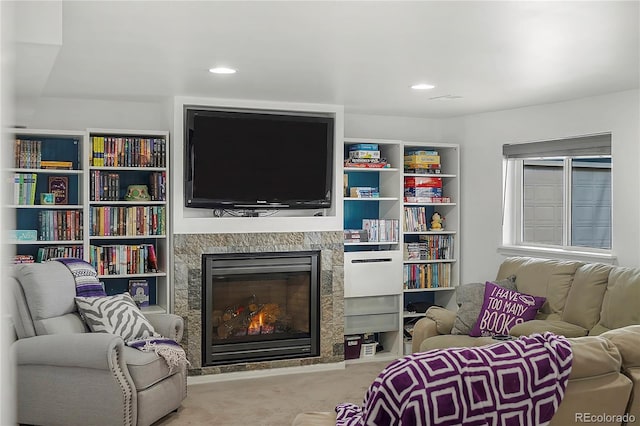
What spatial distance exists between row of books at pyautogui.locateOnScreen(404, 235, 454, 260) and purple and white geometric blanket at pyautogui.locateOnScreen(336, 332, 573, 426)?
4486mm

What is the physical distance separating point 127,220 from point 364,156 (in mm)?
2256

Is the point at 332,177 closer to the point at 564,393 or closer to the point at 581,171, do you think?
the point at 581,171

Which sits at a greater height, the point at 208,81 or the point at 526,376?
the point at 208,81

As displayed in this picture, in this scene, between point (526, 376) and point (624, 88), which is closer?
point (526, 376)

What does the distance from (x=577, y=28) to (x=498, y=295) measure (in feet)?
7.92

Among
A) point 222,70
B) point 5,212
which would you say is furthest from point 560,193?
point 5,212

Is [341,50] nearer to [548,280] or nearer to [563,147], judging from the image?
[548,280]

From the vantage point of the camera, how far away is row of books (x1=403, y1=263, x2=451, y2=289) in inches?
261

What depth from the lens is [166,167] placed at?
5.56m

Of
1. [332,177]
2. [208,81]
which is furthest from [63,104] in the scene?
[332,177]

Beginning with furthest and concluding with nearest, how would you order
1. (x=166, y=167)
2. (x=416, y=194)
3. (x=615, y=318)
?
(x=416, y=194)
(x=166, y=167)
(x=615, y=318)

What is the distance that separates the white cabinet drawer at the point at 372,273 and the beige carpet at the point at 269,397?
0.73 meters

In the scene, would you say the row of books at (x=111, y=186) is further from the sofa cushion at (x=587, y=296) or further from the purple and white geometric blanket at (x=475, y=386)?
the purple and white geometric blanket at (x=475, y=386)

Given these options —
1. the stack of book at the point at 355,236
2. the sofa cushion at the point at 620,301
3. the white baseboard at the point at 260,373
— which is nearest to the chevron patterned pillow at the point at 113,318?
the white baseboard at the point at 260,373
